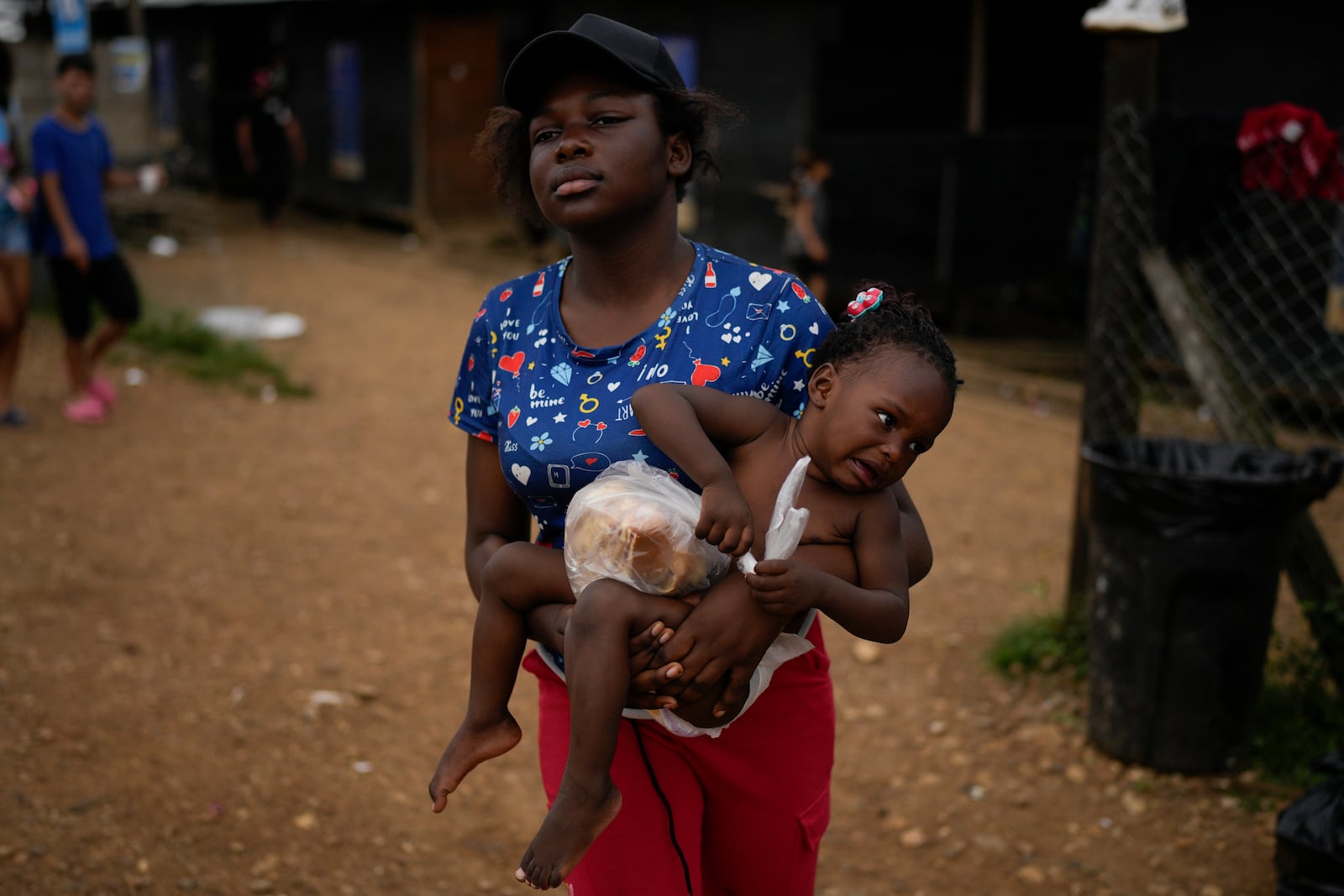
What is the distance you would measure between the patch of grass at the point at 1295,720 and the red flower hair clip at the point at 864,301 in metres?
2.73

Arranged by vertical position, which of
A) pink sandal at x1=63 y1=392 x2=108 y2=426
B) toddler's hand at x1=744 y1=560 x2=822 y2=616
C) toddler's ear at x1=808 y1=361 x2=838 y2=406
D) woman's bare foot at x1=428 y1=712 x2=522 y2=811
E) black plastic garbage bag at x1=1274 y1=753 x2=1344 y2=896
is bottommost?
pink sandal at x1=63 y1=392 x2=108 y2=426

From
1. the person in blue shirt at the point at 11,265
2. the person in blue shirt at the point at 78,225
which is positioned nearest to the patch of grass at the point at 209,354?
the person in blue shirt at the point at 78,225

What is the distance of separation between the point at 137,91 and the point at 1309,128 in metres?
11.8

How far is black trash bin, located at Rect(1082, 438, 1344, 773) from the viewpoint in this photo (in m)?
3.79

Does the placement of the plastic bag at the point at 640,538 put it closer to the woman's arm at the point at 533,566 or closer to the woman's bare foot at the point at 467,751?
the woman's arm at the point at 533,566

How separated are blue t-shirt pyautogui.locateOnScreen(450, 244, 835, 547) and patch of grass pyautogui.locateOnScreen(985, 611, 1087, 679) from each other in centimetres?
304

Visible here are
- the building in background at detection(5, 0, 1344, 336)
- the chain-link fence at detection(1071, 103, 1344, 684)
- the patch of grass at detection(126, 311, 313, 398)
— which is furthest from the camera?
the building in background at detection(5, 0, 1344, 336)

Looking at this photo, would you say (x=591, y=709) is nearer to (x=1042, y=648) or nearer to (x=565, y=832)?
(x=565, y=832)

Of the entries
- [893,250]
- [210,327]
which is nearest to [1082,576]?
[893,250]

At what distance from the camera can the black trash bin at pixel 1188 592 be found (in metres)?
3.79

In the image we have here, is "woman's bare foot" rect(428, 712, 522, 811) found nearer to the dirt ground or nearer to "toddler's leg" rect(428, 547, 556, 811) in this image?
"toddler's leg" rect(428, 547, 556, 811)

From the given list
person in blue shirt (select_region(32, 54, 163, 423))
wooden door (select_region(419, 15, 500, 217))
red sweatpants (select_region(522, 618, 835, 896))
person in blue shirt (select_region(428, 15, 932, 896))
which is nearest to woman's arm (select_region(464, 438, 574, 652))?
person in blue shirt (select_region(428, 15, 932, 896))

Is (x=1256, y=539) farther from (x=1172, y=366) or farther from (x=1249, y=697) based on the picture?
(x=1172, y=366)

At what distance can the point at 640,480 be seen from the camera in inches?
76.5
